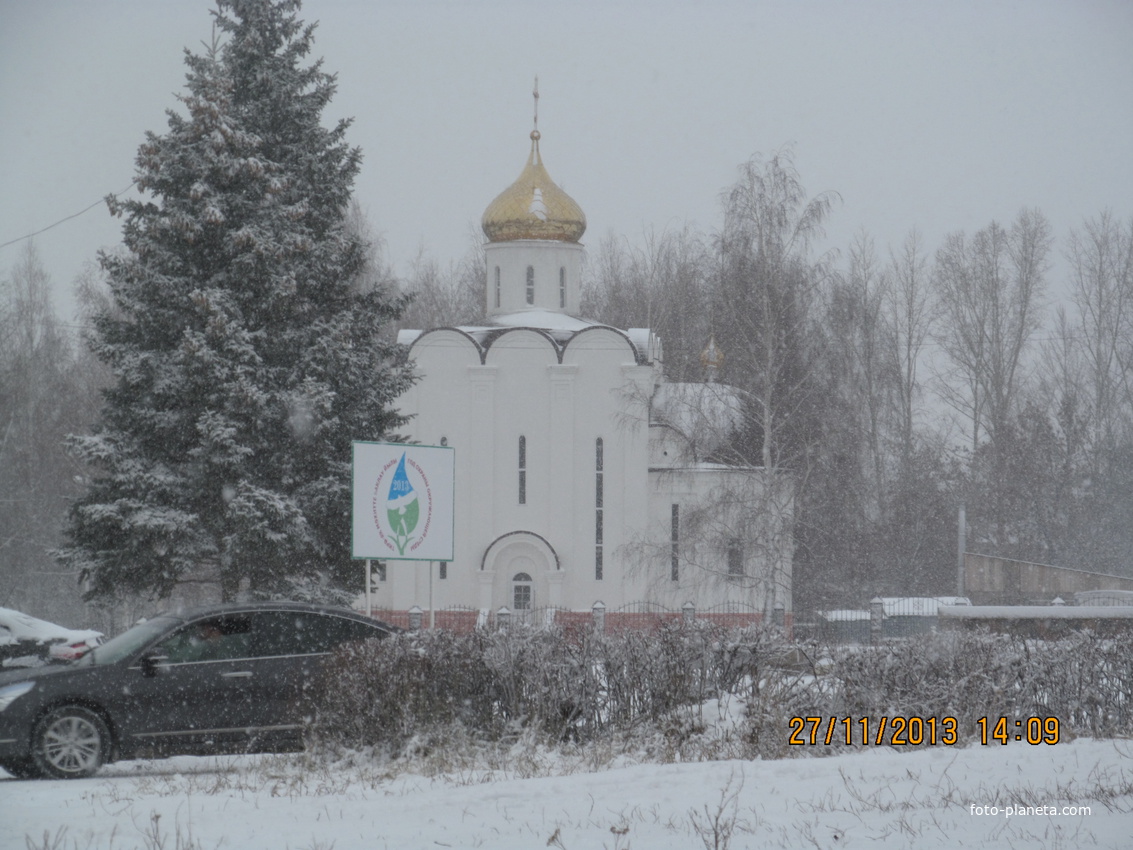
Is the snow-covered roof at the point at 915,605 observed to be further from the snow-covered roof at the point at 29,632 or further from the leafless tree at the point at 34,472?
the leafless tree at the point at 34,472

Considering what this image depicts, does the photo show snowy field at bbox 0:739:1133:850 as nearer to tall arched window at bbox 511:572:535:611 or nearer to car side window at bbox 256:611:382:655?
car side window at bbox 256:611:382:655

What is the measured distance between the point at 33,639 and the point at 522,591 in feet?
47.5

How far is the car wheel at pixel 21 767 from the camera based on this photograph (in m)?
9.16

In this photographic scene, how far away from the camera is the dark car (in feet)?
30.1

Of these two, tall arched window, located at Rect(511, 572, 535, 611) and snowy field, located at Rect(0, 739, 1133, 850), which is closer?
snowy field, located at Rect(0, 739, 1133, 850)

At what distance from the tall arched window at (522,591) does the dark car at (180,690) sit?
65.1 feet

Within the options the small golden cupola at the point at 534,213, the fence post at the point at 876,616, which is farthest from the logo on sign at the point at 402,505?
the small golden cupola at the point at 534,213

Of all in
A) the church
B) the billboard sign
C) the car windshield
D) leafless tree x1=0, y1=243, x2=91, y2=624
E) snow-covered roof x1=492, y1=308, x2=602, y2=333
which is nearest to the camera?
the car windshield

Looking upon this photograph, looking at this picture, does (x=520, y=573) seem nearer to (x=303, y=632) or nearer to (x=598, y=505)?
(x=598, y=505)

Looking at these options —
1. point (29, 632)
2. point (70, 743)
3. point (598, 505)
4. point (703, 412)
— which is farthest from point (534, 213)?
point (70, 743)

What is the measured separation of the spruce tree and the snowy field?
28.6 feet

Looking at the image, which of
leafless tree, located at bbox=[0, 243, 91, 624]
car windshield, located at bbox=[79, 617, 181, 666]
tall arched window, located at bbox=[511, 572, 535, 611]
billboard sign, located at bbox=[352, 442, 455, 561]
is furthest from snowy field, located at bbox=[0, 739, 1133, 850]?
leafless tree, located at bbox=[0, 243, 91, 624]

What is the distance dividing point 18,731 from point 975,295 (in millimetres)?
41171

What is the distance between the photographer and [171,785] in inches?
328
